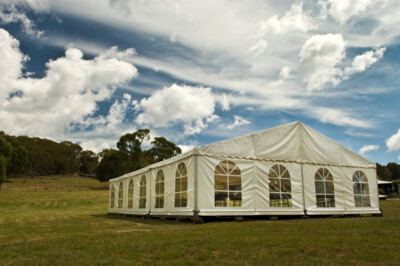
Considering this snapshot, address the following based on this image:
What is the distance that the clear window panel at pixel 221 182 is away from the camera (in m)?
12.9

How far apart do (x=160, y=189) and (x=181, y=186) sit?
7.14 feet

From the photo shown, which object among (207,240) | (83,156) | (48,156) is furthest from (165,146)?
(207,240)

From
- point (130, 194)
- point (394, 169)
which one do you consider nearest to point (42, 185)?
point (130, 194)

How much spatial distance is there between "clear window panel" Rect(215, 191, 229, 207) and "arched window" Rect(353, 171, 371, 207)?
23.3 ft

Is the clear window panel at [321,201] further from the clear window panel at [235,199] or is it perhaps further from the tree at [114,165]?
the tree at [114,165]

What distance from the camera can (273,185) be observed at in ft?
46.2

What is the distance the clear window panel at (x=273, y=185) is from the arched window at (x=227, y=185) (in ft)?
4.98

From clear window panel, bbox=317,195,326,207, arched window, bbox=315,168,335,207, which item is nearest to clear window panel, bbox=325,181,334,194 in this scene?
arched window, bbox=315,168,335,207

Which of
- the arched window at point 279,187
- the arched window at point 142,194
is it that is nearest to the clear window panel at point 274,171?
the arched window at point 279,187

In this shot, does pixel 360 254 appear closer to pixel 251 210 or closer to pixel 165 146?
pixel 251 210

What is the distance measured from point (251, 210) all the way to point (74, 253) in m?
8.92

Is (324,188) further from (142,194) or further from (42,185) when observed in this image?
(42,185)

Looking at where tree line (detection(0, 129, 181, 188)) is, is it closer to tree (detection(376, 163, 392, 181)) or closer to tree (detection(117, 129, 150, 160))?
tree (detection(117, 129, 150, 160))

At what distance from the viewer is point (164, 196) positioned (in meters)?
14.7
